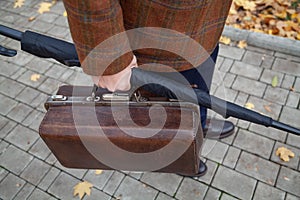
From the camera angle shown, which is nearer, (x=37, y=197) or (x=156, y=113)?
(x=156, y=113)

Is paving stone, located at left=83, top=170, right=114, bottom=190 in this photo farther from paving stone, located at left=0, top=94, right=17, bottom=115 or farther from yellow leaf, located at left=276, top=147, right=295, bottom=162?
yellow leaf, located at left=276, top=147, right=295, bottom=162

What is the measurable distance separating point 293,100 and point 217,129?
0.81m

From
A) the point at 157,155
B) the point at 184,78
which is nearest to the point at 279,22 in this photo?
the point at 184,78

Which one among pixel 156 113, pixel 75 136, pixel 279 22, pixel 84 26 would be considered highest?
pixel 84 26

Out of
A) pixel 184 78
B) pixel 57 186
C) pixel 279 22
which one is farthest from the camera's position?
pixel 279 22

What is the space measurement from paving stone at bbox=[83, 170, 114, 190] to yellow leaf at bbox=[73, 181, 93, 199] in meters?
0.04

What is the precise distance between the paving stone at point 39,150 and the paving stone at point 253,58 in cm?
206

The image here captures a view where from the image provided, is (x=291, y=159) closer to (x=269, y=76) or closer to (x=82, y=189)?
(x=269, y=76)

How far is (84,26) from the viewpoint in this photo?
1103mm

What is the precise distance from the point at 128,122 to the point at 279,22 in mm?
2642

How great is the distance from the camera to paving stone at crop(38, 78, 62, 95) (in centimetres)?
307

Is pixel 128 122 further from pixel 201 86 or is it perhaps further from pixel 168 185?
pixel 168 185

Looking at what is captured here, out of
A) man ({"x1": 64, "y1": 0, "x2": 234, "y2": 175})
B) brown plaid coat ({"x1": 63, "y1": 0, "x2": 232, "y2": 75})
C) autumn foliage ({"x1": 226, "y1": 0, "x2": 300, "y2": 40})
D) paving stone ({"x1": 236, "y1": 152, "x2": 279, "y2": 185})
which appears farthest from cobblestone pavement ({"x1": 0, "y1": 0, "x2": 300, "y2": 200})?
brown plaid coat ({"x1": 63, "y1": 0, "x2": 232, "y2": 75})

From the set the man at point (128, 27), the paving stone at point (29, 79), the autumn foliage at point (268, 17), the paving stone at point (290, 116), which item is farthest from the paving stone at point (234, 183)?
the paving stone at point (29, 79)
